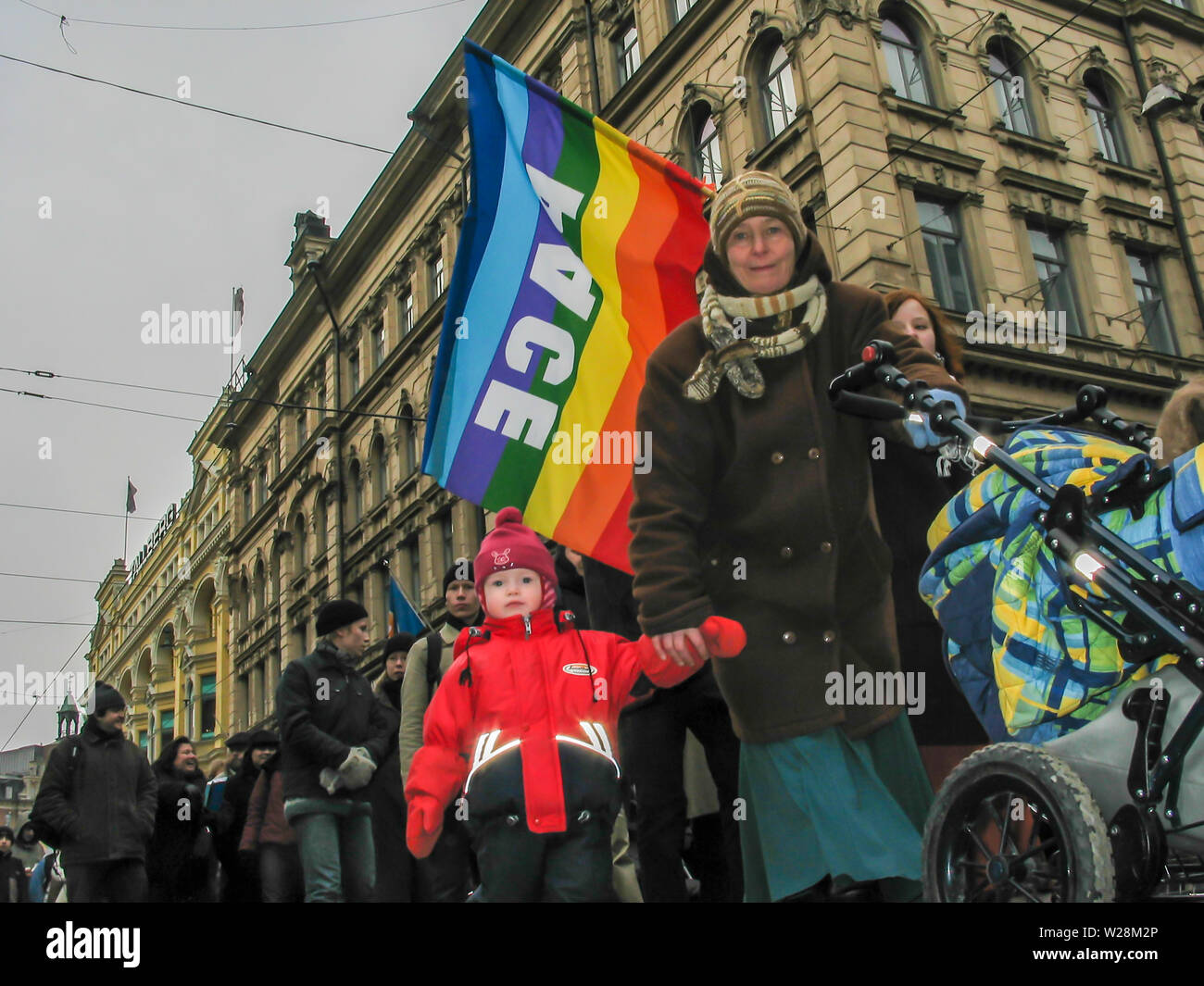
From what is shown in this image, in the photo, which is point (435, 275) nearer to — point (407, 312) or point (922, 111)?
point (407, 312)

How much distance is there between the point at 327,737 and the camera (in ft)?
16.4

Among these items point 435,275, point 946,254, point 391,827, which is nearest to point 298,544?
point 435,275

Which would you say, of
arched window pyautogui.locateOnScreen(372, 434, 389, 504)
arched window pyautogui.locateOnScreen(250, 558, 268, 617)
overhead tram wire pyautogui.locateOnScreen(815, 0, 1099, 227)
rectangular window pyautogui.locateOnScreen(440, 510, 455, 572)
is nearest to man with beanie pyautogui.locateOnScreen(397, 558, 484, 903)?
overhead tram wire pyautogui.locateOnScreen(815, 0, 1099, 227)

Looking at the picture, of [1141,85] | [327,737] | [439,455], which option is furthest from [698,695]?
[1141,85]

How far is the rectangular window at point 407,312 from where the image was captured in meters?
25.6

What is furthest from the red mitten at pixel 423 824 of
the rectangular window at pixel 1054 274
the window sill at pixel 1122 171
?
the window sill at pixel 1122 171

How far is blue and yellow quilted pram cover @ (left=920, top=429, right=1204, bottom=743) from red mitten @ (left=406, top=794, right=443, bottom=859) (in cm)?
152

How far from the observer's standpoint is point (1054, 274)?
15.3 m

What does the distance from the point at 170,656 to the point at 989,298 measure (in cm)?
4822

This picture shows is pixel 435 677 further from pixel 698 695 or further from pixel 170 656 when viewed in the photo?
pixel 170 656

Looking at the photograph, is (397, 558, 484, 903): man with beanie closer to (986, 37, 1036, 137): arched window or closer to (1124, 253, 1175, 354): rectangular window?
(986, 37, 1036, 137): arched window

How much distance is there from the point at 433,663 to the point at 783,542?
2559 mm

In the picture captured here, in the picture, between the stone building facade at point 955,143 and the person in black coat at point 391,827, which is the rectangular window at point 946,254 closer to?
the stone building facade at point 955,143

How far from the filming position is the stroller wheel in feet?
6.85
